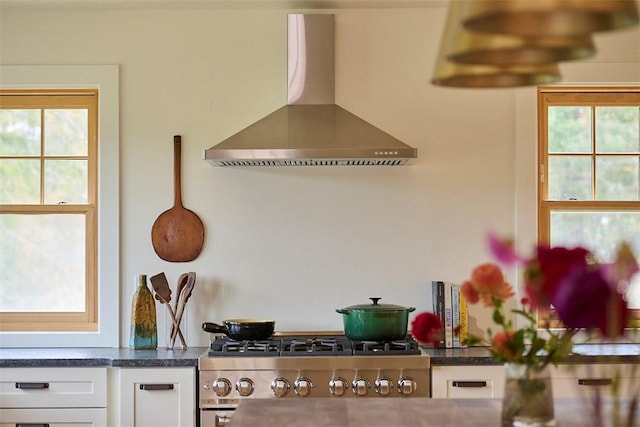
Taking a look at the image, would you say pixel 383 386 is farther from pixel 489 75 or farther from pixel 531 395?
pixel 489 75

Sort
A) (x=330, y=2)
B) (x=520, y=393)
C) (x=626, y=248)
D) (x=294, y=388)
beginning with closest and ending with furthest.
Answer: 1. (x=626, y=248)
2. (x=520, y=393)
3. (x=294, y=388)
4. (x=330, y=2)

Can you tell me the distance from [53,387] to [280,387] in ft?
3.46

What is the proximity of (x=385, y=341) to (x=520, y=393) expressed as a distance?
2037 mm

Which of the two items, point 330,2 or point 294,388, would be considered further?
point 330,2

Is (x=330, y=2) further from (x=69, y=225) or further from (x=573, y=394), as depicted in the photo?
(x=573, y=394)

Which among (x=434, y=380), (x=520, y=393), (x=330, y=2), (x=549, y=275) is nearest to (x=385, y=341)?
(x=434, y=380)

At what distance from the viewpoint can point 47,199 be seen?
169 inches

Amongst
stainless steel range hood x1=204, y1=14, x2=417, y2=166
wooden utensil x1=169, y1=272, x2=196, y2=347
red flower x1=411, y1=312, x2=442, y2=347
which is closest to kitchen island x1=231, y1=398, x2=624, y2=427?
red flower x1=411, y1=312, x2=442, y2=347

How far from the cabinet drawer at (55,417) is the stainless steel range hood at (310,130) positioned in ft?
4.23

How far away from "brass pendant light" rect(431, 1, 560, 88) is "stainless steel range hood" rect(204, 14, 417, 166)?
5.96 feet

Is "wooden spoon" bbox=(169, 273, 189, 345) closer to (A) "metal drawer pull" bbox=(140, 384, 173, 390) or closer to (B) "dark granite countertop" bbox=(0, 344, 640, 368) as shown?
(B) "dark granite countertop" bbox=(0, 344, 640, 368)

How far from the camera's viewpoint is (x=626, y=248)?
1.38 m

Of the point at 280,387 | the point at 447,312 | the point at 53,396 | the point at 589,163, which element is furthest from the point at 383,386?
the point at 589,163

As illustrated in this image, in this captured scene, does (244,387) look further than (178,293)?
No
